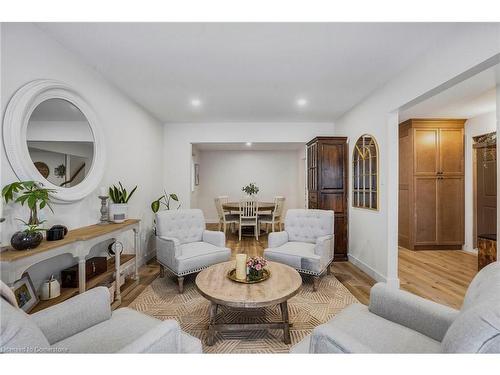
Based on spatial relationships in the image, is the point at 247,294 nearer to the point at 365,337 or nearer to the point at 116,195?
the point at 365,337

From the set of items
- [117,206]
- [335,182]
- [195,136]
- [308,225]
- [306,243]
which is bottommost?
[306,243]

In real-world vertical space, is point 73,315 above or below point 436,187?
below

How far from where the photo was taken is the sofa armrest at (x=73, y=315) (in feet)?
3.84

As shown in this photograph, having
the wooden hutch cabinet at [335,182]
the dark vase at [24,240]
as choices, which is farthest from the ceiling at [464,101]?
the dark vase at [24,240]

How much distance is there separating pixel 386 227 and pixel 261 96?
2355 mm

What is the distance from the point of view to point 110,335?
122cm

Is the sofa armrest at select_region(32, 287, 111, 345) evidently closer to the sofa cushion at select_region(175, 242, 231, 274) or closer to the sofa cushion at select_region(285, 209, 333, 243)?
the sofa cushion at select_region(175, 242, 231, 274)

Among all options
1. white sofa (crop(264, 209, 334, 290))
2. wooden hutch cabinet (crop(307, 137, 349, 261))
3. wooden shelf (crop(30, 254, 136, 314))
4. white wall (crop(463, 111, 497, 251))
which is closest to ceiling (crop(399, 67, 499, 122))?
white wall (crop(463, 111, 497, 251))

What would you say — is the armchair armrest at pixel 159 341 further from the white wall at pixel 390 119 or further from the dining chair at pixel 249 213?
the dining chair at pixel 249 213

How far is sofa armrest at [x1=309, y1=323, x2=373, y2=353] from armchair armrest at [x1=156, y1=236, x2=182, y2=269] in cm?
199

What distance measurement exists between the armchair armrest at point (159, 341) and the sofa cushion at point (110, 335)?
2 cm

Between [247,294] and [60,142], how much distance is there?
2127mm

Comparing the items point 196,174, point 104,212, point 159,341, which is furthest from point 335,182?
point 196,174
